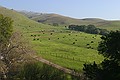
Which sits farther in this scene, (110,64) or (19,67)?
(19,67)

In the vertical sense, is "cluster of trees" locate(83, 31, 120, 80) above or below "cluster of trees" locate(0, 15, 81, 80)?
above

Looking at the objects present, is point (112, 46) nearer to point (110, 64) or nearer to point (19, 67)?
point (110, 64)

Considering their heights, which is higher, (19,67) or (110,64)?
(110,64)

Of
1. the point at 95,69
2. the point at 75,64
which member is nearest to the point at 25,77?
the point at 75,64

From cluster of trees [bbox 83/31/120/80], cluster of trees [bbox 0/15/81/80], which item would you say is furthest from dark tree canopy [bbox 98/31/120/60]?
cluster of trees [bbox 0/15/81/80]

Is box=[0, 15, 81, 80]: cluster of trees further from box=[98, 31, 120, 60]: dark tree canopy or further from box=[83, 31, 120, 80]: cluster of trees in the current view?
box=[83, 31, 120, 80]: cluster of trees

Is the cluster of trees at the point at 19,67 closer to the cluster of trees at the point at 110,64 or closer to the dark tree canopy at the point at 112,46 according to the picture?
the dark tree canopy at the point at 112,46

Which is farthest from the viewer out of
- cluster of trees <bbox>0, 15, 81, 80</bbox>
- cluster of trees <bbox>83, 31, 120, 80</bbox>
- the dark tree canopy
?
cluster of trees <bbox>0, 15, 81, 80</bbox>

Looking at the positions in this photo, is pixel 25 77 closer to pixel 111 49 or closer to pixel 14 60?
pixel 14 60

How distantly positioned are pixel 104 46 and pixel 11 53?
952 inches

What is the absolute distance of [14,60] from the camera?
5972 centimetres

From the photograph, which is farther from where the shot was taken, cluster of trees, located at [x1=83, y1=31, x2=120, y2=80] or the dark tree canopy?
the dark tree canopy

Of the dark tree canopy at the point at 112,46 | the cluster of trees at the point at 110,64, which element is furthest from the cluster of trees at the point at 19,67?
the cluster of trees at the point at 110,64

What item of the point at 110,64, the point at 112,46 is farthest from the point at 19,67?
the point at 112,46
